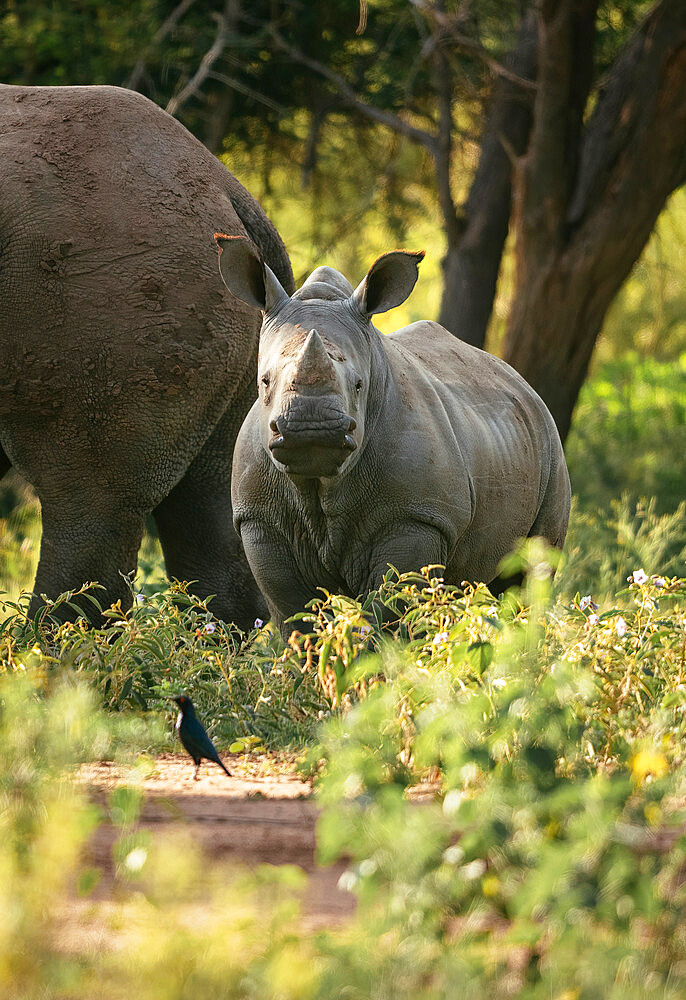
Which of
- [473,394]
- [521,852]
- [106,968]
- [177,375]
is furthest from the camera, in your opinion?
[473,394]

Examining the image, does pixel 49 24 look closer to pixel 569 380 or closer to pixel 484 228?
pixel 484 228

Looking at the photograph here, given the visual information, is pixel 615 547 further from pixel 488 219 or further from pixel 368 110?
pixel 368 110

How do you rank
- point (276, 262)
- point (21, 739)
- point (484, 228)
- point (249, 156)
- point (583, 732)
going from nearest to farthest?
point (21, 739) < point (583, 732) < point (276, 262) < point (484, 228) < point (249, 156)

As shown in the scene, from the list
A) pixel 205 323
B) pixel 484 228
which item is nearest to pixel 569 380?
pixel 484 228

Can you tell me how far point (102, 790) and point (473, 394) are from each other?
245cm

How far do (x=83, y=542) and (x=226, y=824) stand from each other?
212cm

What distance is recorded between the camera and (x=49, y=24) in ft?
35.9

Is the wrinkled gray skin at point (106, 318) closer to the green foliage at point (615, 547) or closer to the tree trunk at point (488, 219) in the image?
the green foliage at point (615, 547)

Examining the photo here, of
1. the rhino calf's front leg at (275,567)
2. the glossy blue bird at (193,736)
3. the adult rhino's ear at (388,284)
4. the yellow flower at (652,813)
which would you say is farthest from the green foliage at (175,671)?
the yellow flower at (652,813)

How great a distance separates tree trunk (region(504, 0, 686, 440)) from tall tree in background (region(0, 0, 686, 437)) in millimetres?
11

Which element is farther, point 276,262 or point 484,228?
point 484,228

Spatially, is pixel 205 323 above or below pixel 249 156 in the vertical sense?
above

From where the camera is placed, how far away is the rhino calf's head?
3.97 m

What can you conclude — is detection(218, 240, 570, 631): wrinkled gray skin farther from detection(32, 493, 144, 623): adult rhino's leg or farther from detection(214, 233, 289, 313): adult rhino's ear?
detection(32, 493, 144, 623): adult rhino's leg
